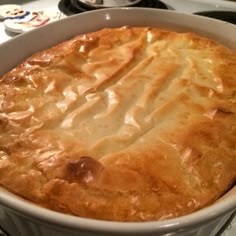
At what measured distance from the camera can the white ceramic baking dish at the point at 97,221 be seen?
51 cm

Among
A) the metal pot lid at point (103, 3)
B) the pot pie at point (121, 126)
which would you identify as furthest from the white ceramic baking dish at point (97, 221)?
the metal pot lid at point (103, 3)

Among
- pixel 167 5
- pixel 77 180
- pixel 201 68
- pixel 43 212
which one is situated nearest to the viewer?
pixel 43 212

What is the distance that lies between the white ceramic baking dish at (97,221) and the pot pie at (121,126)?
0.04 meters

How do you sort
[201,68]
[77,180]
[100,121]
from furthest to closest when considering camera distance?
[201,68], [100,121], [77,180]

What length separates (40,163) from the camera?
65 cm

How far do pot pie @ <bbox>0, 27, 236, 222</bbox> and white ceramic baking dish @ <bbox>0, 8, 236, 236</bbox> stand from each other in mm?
43

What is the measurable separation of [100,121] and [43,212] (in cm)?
25

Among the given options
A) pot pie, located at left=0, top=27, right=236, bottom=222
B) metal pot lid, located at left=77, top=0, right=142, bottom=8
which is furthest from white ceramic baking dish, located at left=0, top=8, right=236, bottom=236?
metal pot lid, located at left=77, top=0, right=142, bottom=8

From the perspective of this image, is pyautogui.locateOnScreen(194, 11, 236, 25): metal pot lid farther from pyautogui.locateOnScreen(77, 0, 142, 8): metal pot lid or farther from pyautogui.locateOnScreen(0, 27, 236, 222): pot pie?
pyautogui.locateOnScreen(0, 27, 236, 222): pot pie

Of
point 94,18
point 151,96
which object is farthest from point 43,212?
point 94,18

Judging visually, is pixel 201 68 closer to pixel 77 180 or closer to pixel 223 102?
pixel 223 102

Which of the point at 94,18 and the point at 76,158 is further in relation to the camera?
the point at 94,18

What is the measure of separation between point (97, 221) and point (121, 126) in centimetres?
25

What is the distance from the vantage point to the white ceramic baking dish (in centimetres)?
51
